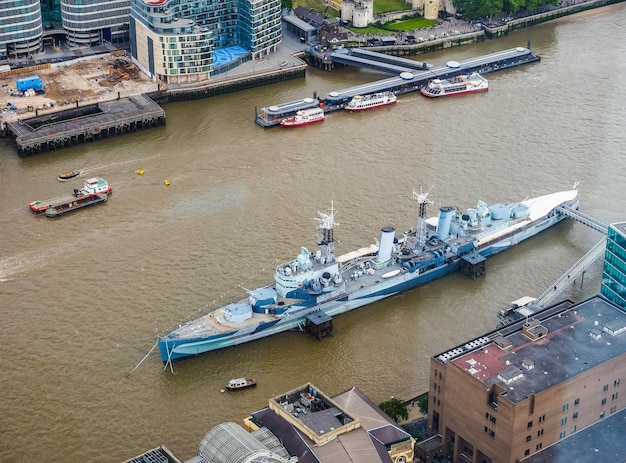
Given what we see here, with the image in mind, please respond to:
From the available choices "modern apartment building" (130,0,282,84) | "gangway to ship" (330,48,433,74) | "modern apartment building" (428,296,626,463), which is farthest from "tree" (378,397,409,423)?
"gangway to ship" (330,48,433,74)

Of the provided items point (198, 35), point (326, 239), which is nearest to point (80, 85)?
point (198, 35)

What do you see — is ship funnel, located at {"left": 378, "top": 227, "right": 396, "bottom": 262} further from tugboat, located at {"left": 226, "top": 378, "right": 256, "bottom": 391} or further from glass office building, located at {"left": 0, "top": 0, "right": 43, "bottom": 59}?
glass office building, located at {"left": 0, "top": 0, "right": 43, "bottom": 59}

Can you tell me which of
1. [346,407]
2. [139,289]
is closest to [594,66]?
[139,289]

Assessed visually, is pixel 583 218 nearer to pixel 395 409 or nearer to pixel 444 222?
pixel 444 222

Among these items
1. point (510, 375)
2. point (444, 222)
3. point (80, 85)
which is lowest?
point (444, 222)

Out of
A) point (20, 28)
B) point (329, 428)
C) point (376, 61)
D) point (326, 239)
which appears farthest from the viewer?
point (376, 61)

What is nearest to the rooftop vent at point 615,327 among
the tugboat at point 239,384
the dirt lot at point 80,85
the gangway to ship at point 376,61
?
the tugboat at point 239,384
